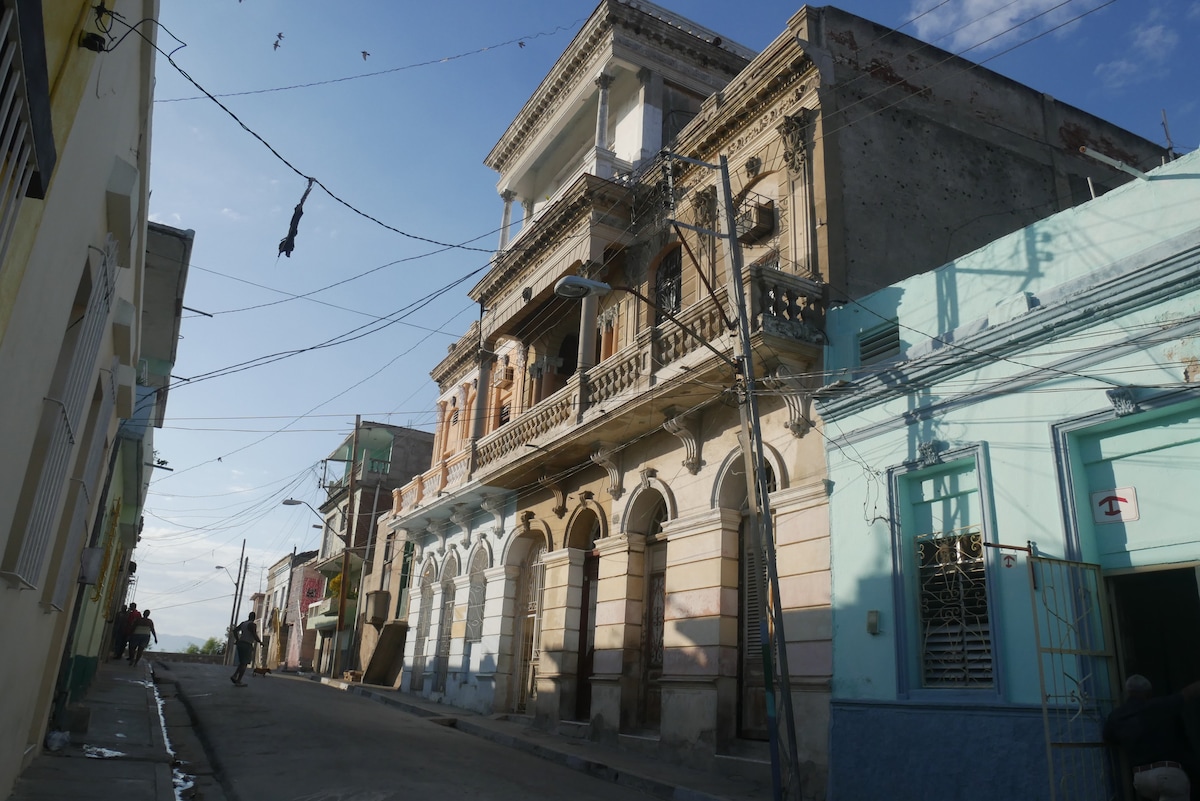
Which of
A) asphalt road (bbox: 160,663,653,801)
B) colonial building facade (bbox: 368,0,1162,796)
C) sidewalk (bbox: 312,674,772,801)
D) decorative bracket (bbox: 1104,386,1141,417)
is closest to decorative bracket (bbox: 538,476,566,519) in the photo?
colonial building facade (bbox: 368,0,1162,796)

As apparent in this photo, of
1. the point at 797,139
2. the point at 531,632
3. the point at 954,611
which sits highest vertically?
the point at 797,139

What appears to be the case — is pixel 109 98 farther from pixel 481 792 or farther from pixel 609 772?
pixel 609 772

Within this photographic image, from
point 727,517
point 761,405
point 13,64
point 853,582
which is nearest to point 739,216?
point 761,405

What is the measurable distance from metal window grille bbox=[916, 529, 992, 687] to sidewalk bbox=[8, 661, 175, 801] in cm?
725

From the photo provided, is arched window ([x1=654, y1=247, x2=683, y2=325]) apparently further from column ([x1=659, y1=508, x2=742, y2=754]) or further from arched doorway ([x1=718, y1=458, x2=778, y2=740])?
column ([x1=659, y1=508, x2=742, y2=754])

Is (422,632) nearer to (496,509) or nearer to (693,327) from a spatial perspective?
(496,509)

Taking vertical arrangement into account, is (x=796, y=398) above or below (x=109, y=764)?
above

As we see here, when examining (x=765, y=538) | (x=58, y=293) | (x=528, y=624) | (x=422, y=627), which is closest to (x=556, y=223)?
(x=528, y=624)

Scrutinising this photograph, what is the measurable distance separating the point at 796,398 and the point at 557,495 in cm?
720

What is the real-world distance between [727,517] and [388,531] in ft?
66.5

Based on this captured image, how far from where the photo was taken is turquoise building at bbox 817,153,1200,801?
769cm

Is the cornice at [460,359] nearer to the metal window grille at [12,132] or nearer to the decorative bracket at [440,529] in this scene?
the decorative bracket at [440,529]

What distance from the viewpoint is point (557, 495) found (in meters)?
17.8

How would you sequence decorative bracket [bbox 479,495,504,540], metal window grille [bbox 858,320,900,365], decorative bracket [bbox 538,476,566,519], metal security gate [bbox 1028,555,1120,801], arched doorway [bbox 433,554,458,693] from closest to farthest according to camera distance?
metal security gate [bbox 1028,555,1120,801], metal window grille [bbox 858,320,900,365], decorative bracket [bbox 538,476,566,519], decorative bracket [bbox 479,495,504,540], arched doorway [bbox 433,554,458,693]
